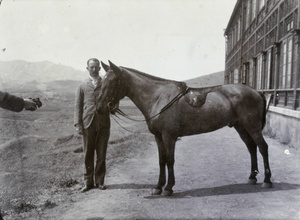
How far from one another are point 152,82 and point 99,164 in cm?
164

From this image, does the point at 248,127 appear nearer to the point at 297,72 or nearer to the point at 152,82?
the point at 152,82

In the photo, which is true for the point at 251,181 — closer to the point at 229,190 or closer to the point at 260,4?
the point at 229,190

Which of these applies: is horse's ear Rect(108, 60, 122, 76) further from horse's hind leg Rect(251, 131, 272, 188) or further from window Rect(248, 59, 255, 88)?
window Rect(248, 59, 255, 88)

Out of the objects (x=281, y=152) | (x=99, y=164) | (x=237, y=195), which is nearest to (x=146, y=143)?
(x=281, y=152)

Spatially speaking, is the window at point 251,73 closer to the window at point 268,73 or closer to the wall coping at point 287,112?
the window at point 268,73

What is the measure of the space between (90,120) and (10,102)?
2066 mm

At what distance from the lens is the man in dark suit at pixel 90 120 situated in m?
5.08

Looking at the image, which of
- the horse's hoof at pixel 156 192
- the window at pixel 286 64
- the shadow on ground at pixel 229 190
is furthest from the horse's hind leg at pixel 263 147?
the window at pixel 286 64

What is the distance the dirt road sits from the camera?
4.07 meters

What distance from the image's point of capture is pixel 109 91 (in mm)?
4652

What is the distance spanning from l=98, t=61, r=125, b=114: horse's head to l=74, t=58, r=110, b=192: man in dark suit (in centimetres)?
33

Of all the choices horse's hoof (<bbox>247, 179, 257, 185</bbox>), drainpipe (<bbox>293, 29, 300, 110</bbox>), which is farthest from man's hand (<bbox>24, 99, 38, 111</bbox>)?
drainpipe (<bbox>293, 29, 300, 110</bbox>)

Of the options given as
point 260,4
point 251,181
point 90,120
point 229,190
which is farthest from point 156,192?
point 260,4

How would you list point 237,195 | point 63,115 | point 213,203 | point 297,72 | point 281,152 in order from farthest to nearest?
1. point 63,115
2. point 297,72
3. point 281,152
4. point 237,195
5. point 213,203
